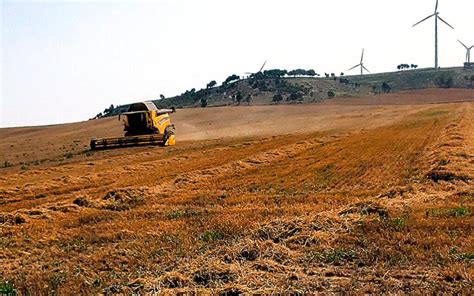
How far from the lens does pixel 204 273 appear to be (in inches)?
311

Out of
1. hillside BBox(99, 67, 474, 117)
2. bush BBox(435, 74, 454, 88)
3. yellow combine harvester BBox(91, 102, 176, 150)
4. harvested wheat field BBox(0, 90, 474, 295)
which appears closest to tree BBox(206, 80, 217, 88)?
hillside BBox(99, 67, 474, 117)

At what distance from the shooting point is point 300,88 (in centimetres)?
12838

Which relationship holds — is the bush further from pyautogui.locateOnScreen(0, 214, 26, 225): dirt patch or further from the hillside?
pyautogui.locateOnScreen(0, 214, 26, 225): dirt patch

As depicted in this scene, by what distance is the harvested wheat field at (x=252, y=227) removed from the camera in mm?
7789

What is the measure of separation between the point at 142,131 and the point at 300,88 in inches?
3768

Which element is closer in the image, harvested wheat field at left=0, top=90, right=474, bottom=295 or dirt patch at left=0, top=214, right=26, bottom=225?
harvested wheat field at left=0, top=90, right=474, bottom=295

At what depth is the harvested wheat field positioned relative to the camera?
7.79 m

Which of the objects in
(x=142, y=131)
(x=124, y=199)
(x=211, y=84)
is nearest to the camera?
(x=124, y=199)

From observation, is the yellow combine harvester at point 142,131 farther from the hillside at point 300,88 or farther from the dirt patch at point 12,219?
the hillside at point 300,88

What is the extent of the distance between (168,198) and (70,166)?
12.9 m

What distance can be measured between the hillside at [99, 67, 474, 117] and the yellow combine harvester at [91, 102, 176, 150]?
252 ft

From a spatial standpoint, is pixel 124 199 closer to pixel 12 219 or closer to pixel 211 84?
pixel 12 219

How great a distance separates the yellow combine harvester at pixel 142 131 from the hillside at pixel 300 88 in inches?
3021

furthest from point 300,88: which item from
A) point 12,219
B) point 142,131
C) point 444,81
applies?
point 12,219
